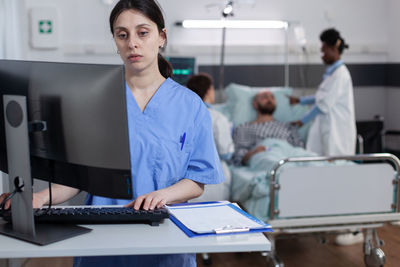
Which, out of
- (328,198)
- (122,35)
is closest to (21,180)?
(122,35)

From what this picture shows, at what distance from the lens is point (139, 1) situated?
1.47m

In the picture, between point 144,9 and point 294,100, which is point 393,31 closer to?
point 294,100

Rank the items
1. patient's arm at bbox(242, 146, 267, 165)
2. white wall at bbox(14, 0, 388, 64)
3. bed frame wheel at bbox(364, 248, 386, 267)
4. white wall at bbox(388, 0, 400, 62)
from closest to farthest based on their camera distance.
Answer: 1. bed frame wheel at bbox(364, 248, 386, 267)
2. patient's arm at bbox(242, 146, 267, 165)
3. white wall at bbox(14, 0, 388, 64)
4. white wall at bbox(388, 0, 400, 62)

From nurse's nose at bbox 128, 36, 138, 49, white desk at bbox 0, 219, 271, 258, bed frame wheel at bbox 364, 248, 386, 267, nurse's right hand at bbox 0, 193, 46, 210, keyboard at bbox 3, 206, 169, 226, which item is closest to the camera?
white desk at bbox 0, 219, 271, 258

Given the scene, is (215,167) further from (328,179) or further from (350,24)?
(350,24)

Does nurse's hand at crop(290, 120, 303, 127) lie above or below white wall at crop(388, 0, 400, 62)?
below

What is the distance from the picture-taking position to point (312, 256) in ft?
11.2

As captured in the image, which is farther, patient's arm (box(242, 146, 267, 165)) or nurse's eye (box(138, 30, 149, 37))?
patient's arm (box(242, 146, 267, 165))

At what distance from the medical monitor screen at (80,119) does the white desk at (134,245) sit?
0.33 ft

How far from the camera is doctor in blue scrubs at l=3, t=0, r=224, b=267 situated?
144 centimetres

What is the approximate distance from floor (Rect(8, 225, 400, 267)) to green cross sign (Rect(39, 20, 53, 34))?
8.04ft

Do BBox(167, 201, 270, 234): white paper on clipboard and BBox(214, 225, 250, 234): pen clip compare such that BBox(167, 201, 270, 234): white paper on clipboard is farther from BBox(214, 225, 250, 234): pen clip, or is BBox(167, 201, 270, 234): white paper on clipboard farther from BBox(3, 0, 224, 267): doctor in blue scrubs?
BBox(3, 0, 224, 267): doctor in blue scrubs

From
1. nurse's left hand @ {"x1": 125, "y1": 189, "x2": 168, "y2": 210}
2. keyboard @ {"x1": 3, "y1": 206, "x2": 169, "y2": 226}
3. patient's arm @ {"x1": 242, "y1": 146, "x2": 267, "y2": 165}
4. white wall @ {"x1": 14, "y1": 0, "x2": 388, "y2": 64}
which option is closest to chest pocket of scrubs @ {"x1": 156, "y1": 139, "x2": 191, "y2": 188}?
nurse's left hand @ {"x1": 125, "y1": 189, "x2": 168, "y2": 210}

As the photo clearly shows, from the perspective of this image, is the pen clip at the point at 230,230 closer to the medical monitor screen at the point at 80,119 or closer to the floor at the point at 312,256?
the medical monitor screen at the point at 80,119
